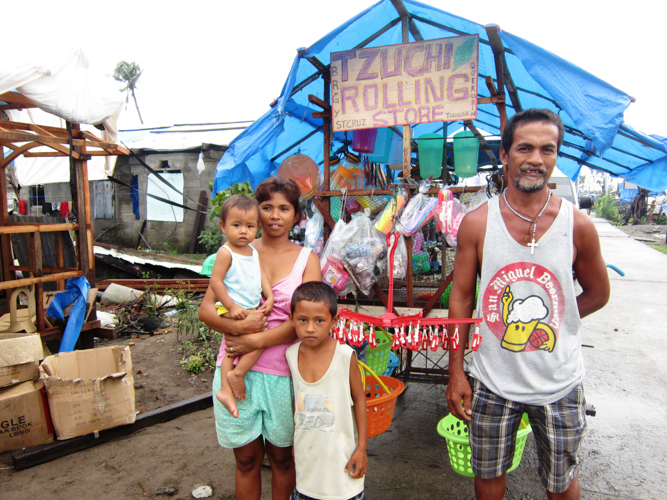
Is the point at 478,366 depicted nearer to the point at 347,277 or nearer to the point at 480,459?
the point at 480,459

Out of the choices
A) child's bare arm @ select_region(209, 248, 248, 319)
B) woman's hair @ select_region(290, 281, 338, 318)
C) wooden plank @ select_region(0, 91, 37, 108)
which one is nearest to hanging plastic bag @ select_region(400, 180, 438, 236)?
woman's hair @ select_region(290, 281, 338, 318)

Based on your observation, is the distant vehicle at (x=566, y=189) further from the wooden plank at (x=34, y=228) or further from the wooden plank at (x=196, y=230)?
the wooden plank at (x=34, y=228)

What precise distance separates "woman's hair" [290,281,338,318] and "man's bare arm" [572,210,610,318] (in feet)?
3.21

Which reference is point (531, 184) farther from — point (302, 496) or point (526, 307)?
point (302, 496)

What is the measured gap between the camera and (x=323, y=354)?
1868 millimetres

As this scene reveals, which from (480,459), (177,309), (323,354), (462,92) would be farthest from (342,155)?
(177,309)

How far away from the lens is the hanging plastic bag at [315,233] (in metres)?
3.20

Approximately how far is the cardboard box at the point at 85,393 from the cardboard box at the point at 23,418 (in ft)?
0.23

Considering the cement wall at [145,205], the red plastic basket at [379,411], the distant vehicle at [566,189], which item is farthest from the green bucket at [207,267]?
the distant vehicle at [566,189]

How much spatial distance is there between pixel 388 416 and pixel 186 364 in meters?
3.01

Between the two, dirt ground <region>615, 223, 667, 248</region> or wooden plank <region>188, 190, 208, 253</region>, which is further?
dirt ground <region>615, 223, 667, 248</region>

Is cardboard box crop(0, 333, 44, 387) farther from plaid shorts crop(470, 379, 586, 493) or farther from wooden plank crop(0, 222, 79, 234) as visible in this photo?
plaid shorts crop(470, 379, 586, 493)

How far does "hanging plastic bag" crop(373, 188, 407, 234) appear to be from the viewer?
270 centimetres

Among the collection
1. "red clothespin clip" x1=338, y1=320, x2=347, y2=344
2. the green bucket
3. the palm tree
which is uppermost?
the palm tree
